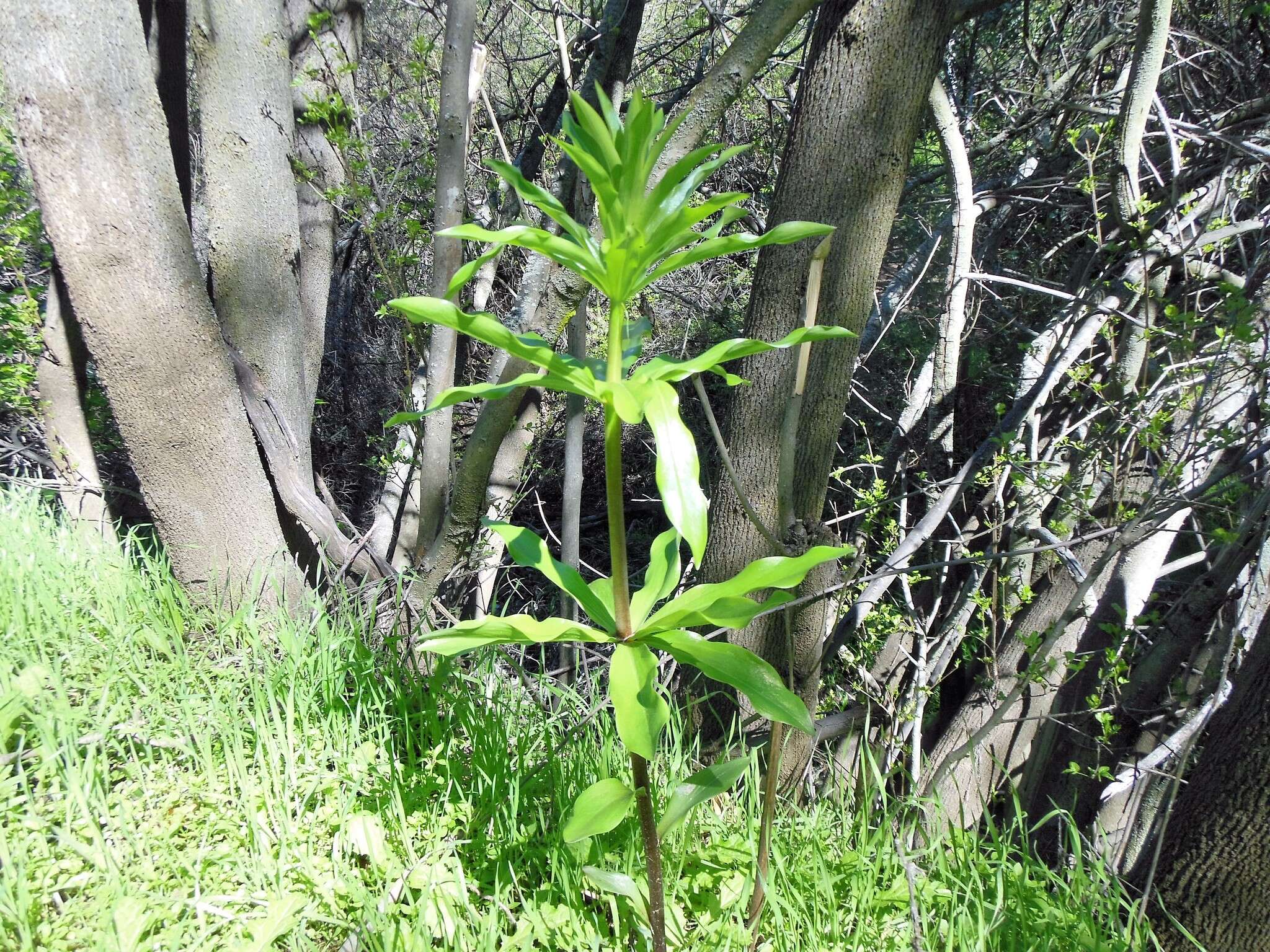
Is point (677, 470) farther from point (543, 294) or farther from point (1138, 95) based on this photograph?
point (1138, 95)

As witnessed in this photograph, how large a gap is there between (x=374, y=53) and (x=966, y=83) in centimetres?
407

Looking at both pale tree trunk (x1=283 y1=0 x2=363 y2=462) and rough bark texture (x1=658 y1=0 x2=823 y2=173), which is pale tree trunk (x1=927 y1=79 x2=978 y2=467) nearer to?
rough bark texture (x1=658 y1=0 x2=823 y2=173)

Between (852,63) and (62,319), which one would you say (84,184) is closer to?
(62,319)

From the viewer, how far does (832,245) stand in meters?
2.34

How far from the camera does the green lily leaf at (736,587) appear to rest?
1122 mm

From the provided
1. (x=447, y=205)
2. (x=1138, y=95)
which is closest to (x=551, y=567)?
(x=447, y=205)

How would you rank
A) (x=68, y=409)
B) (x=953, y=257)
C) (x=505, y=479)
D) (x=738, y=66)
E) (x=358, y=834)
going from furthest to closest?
1. (x=68, y=409)
2. (x=505, y=479)
3. (x=953, y=257)
4. (x=738, y=66)
5. (x=358, y=834)

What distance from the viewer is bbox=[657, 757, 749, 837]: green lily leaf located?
47.0 inches

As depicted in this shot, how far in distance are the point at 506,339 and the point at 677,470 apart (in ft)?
1.12

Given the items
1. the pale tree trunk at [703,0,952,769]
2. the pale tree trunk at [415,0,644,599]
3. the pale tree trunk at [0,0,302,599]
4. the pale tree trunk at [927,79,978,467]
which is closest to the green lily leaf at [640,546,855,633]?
the pale tree trunk at [703,0,952,769]

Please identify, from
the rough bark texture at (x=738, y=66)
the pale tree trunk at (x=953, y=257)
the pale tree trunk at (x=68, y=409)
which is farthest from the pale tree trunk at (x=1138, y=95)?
the pale tree trunk at (x=68, y=409)

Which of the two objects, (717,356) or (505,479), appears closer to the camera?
(717,356)

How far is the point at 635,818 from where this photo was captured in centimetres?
171

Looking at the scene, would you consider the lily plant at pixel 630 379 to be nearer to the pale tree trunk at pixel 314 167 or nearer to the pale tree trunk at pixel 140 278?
the pale tree trunk at pixel 140 278
